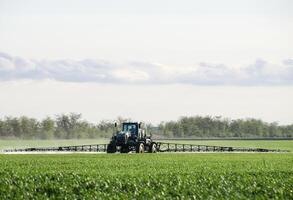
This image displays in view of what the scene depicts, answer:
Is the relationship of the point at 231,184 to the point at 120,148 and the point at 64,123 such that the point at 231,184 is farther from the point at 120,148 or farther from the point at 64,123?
the point at 64,123

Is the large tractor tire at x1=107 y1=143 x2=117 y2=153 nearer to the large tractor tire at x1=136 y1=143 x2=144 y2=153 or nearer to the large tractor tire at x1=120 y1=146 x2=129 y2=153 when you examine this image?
the large tractor tire at x1=120 y1=146 x2=129 y2=153

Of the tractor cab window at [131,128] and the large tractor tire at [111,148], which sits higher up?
the tractor cab window at [131,128]

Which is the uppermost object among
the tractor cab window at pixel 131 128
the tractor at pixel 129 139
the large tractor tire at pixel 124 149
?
the tractor cab window at pixel 131 128

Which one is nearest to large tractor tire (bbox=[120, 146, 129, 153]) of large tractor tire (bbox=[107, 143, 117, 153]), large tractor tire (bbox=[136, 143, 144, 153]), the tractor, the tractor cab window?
the tractor

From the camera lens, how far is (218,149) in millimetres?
88000

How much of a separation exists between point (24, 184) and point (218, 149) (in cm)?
5825

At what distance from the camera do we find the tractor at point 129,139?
6962 cm

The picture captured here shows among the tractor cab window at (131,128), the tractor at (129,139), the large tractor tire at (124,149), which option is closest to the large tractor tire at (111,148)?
the tractor at (129,139)

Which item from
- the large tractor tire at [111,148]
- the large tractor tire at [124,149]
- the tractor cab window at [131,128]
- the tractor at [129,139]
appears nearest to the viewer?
the tractor at [129,139]

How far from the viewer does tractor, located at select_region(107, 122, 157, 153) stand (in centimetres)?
6962

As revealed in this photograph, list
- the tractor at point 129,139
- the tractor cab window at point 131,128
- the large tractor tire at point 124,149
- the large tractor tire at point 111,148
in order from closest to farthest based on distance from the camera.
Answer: the tractor at point 129,139 < the large tractor tire at point 124,149 < the tractor cab window at point 131,128 < the large tractor tire at point 111,148

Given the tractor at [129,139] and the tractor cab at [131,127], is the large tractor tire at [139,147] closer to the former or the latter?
the tractor at [129,139]

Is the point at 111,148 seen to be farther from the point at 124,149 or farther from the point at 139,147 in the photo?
the point at 139,147

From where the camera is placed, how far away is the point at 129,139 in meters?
70.1
